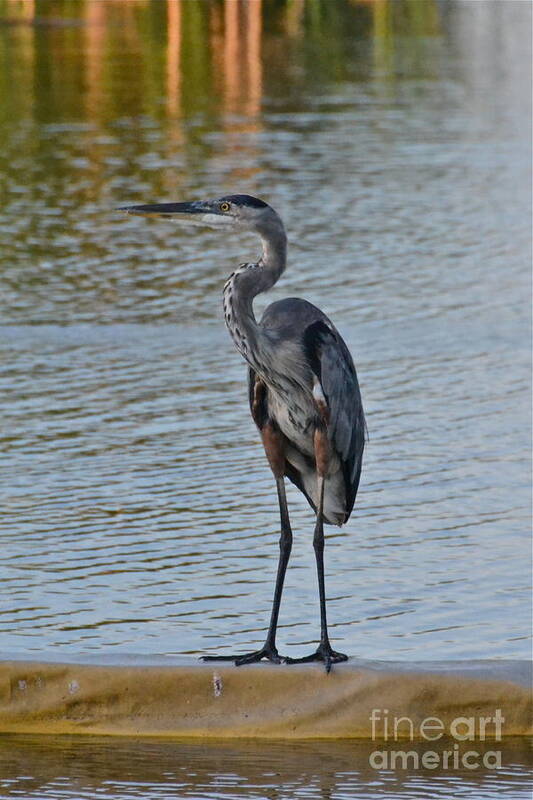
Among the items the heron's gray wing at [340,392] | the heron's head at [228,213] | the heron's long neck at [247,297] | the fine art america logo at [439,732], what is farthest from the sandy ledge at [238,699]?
the heron's head at [228,213]

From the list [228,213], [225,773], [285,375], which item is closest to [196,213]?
[228,213]

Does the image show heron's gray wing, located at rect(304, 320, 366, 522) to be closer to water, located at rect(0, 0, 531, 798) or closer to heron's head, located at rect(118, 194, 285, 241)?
heron's head, located at rect(118, 194, 285, 241)

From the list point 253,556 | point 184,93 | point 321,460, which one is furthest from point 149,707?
point 184,93

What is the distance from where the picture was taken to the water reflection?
26.7 feet

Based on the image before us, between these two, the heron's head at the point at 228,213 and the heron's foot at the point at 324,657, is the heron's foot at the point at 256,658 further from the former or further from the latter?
the heron's head at the point at 228,213

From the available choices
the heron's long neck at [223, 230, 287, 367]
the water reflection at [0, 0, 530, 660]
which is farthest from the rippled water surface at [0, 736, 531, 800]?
the heron's long neck at [223, 230, 287, 367]

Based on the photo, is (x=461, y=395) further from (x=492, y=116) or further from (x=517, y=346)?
(x=492, y=116)

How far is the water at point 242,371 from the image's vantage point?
809 centimetres

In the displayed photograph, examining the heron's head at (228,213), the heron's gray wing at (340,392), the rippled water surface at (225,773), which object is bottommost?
the rippled water surface at (225,773)

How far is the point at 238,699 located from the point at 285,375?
Answer: 1217 millimetres

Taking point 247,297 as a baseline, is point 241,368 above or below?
below

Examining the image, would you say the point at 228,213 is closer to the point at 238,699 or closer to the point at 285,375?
the point at 285,375

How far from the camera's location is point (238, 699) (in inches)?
254

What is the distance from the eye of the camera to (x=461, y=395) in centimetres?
1202
